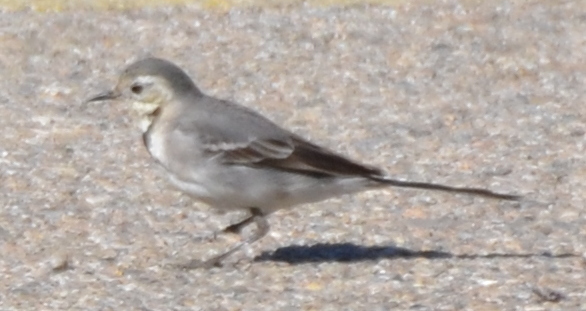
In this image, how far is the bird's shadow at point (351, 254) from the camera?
28.5ft

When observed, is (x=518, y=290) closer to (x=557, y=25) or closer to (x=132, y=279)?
(x=132, y=279)

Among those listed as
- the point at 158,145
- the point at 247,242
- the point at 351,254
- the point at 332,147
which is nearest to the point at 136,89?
the point at 158,145

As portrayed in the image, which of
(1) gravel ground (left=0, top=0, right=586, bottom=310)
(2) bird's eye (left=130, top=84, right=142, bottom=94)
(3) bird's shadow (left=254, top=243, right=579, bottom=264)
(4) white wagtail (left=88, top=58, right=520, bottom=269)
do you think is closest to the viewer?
(1) gravel ground (left=0, top=0, right=586, bottom=310)

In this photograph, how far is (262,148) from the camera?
28.3 ft

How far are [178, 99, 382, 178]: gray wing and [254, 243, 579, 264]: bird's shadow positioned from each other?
466mm

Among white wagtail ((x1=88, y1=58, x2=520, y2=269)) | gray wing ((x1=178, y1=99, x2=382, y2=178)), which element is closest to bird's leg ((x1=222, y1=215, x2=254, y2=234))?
white wagtail ((x1=88, y1=58, x2=520, y2=269))

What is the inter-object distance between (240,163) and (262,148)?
144mm

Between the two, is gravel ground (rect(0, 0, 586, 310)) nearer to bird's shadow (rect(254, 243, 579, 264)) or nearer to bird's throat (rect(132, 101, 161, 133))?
bird's shadow (rect(254, 243, 579, 264))

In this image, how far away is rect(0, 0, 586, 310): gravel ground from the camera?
8.20 m

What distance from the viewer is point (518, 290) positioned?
796 cm

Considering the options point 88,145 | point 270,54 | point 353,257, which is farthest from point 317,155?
point 270,54

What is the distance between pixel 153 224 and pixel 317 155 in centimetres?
125

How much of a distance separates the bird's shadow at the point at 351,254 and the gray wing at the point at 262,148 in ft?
1.53

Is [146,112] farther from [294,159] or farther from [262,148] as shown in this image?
[294,159]
